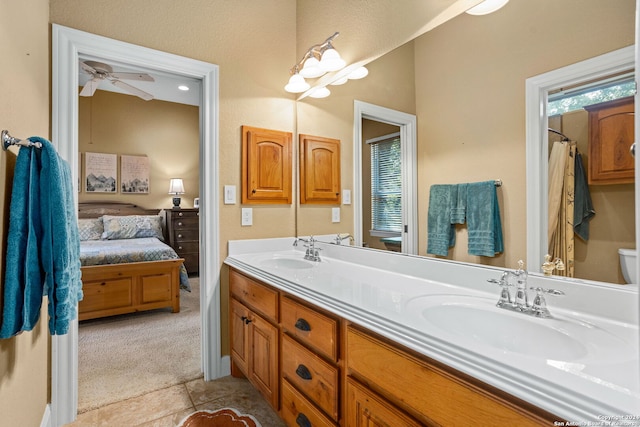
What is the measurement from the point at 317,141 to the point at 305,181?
299 millimetres

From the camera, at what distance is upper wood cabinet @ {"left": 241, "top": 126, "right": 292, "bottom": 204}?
7.35ft

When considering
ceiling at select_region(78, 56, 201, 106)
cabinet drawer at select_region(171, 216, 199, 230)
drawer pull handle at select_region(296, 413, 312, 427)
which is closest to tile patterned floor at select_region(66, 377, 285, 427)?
drawer pull handle at select_region(296, 413, 312, 427)

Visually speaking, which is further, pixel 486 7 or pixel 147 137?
pixel 147 137

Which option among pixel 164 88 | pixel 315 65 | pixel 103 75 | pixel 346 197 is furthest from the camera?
pixel 164 88

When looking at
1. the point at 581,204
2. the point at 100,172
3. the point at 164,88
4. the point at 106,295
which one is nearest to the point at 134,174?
the point at 100,172

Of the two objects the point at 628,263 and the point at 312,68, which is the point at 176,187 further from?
the point at 628,263

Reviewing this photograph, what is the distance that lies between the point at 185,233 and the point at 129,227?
32.2 inches

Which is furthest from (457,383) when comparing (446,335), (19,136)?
(19,136)

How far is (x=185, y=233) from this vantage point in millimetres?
5176

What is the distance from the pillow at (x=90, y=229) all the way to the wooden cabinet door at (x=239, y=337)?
3.41 m

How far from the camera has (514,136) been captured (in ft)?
3.58

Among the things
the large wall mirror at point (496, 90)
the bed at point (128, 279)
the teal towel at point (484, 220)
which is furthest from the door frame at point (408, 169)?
the bed at point (128, 279)

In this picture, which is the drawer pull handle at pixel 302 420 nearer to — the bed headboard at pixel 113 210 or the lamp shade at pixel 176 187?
the bed headboard at pixel 113 210

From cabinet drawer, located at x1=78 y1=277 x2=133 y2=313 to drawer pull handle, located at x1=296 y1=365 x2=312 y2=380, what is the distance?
269 centimetres
